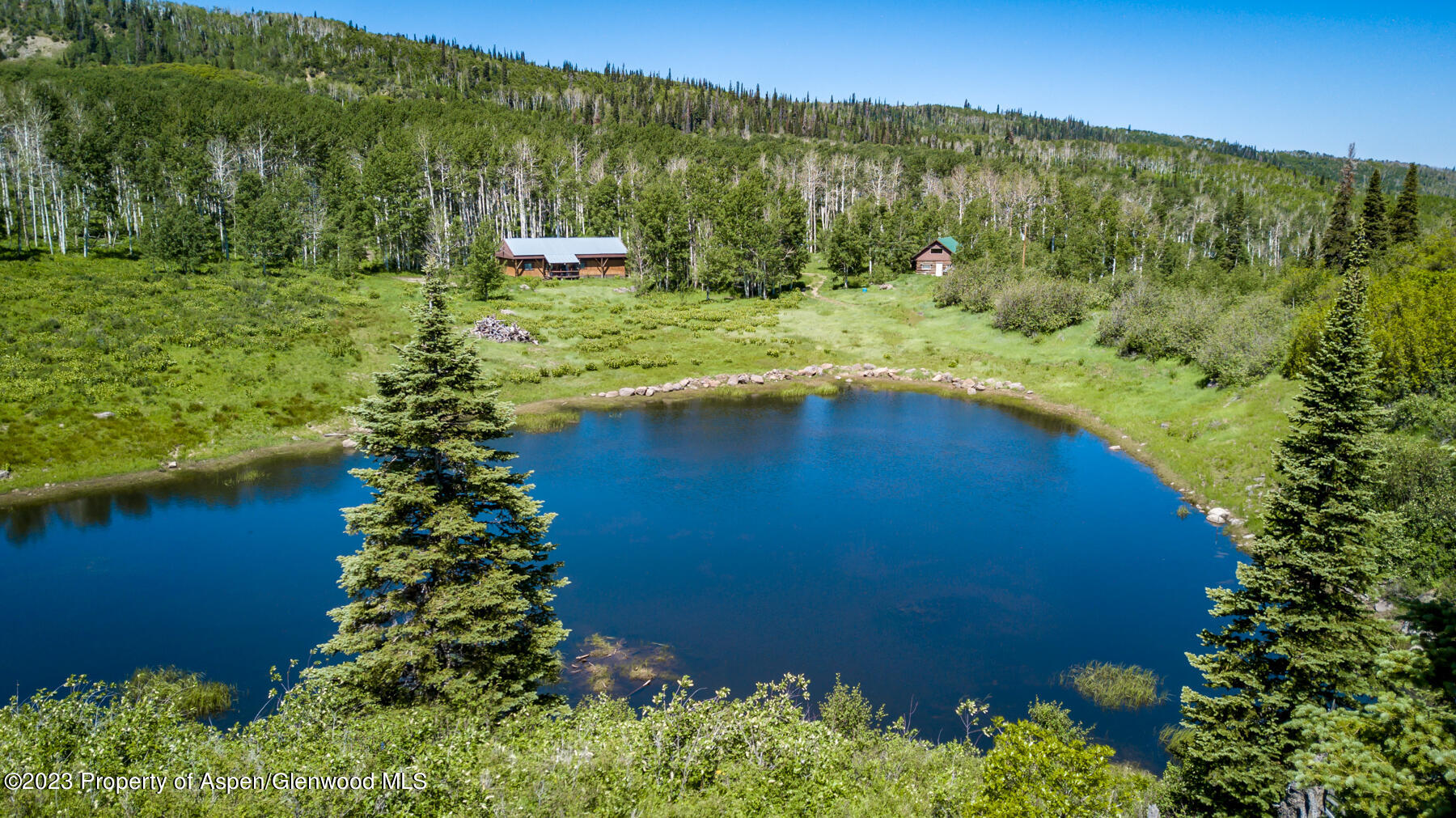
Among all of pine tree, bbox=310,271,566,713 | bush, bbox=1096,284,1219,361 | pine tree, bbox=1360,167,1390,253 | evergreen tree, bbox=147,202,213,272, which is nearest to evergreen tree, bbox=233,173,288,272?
evergreen tree, bbox=147,202,213,272

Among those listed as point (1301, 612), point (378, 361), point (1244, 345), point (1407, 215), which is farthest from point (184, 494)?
point (1407, 215)

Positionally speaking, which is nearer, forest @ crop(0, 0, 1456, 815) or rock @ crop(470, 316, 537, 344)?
forest @ crop(0, 0, 1456, 815)

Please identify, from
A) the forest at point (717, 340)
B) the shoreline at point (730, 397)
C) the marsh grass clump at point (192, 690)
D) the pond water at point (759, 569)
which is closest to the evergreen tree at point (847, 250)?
the forest at point (717, 340)

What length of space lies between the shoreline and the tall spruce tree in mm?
19720

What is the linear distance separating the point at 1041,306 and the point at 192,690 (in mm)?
70175

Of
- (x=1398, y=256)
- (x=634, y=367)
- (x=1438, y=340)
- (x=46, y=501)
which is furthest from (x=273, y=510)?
(x=1398, y=256)

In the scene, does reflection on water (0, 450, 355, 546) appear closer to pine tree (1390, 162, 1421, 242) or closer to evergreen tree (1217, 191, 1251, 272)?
pine tree (1390, 162, 1421, 242)

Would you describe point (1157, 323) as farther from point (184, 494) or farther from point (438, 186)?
point (438, 186)

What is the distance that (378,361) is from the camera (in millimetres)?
58406

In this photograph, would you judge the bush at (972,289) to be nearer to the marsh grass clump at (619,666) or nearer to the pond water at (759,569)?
the pond water at (759,569)

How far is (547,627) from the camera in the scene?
1891 cm

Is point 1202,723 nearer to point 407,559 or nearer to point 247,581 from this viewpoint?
point 407,559

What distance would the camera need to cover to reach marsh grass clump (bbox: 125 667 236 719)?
20.8 m

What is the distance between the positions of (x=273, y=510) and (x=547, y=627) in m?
24.8
